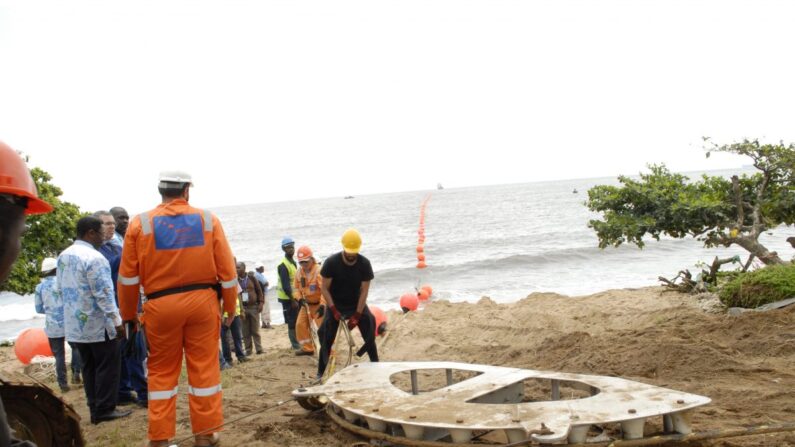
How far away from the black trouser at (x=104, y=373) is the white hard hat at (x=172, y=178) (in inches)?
76.3

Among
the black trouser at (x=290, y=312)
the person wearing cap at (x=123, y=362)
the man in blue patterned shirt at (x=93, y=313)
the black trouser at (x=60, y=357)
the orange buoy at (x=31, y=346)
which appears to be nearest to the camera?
the man in blue patterned shirt at (x=93, y=313)

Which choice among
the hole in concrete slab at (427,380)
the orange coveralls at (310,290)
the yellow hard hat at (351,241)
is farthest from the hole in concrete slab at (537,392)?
the orange coveralls at (310,290)

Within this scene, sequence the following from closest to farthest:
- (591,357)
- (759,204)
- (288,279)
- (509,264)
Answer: (591,357)
(759,204)
(288,279)
(509,264)

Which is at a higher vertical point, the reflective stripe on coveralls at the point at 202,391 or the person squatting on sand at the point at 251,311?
the reflective stripe on coveralls at the point at 202,391

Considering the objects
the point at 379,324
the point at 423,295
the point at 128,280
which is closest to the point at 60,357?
the point at 128,280

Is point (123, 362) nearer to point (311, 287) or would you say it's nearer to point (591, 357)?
point (311, 287)

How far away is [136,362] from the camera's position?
6582mm

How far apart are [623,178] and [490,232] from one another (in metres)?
36.1

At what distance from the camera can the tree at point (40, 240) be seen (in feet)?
40.2

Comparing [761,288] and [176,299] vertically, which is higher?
[176,299]

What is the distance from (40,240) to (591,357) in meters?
11.3

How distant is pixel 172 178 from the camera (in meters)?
4.71

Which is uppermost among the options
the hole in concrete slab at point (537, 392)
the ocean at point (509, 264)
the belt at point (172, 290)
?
the belt at point (172, 290)

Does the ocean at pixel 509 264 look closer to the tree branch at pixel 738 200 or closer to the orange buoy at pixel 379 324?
the tree branch at pixel 738 200
